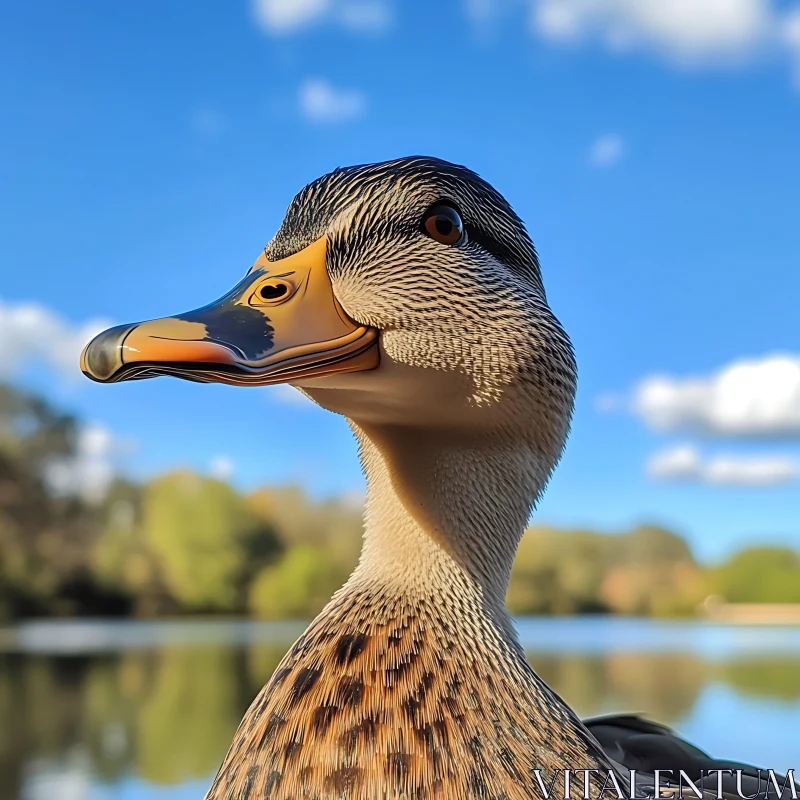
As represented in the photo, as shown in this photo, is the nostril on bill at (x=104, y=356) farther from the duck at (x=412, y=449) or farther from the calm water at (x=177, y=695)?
the calm water at (x=177, y=695)

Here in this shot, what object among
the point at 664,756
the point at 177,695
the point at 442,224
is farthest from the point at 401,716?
the point at 177,695

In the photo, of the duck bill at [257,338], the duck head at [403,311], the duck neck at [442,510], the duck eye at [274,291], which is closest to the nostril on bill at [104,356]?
the duck bill at [257,338]

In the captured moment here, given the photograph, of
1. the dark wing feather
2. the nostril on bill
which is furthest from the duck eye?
the dark wing feather

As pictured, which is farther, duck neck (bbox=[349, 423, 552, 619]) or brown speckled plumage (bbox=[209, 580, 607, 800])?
duck neck (bbox=[349, 423, 552, 619])

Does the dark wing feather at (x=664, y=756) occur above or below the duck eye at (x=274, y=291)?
below

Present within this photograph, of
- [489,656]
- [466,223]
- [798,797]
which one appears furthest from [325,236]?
[798,797]

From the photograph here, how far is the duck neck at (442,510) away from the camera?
1.49m

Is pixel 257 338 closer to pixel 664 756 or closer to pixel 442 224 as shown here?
pixel 442 224

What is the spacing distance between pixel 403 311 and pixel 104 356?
0.49 m

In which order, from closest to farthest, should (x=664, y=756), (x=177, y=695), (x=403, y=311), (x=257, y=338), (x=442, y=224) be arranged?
(x=257, y=338) < (x=403, y=311) < (x=442, y=224) < (x=664, y=756) < (x=177, y=695)

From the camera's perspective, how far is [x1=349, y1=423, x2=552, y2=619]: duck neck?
4.90ft

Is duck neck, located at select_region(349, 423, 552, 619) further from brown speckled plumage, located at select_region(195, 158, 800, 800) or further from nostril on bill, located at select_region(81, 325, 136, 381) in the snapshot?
nostril on bill, located at select_region(81, 325, 136, 381)

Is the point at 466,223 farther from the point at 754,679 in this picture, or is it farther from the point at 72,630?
the point at 72,630

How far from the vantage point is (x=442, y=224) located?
4.98 ft
